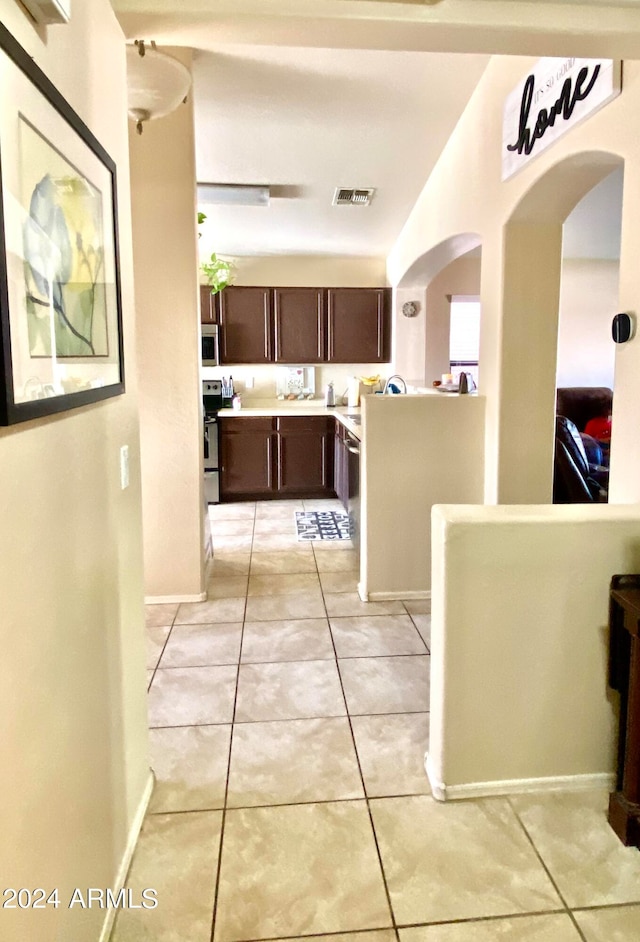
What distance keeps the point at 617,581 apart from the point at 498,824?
0.80 meters

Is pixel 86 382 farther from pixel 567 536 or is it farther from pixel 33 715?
pixel 567 536

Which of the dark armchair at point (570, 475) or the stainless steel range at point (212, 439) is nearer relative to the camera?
the dark armchair at point (570, 475)

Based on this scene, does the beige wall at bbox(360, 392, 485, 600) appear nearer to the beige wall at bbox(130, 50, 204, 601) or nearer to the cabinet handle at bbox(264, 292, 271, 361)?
the beige wall at bbox(130, 50, 204, 601)

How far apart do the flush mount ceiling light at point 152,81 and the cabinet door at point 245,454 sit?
12.2ft

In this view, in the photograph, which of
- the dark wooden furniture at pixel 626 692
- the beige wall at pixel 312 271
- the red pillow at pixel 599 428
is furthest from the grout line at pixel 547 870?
the beige wall at pixel 312 271

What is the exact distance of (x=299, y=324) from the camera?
619 centimetres

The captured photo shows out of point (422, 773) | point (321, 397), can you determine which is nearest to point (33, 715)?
point (422, 773)

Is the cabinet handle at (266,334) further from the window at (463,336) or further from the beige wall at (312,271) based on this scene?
the window at (463,336)

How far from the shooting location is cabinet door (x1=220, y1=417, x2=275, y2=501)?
19.6ft

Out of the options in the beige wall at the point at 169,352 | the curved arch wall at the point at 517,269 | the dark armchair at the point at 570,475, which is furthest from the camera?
the dark armchair at the point at 570,475

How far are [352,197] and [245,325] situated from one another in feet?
6.15

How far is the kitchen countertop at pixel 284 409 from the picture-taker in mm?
5930

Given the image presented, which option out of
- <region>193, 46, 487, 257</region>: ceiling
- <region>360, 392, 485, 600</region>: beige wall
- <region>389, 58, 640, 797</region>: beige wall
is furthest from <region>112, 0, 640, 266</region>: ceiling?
<region>360, 392, 485, 600</region>: beige wall

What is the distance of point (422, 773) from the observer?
A: 2.02 metres
